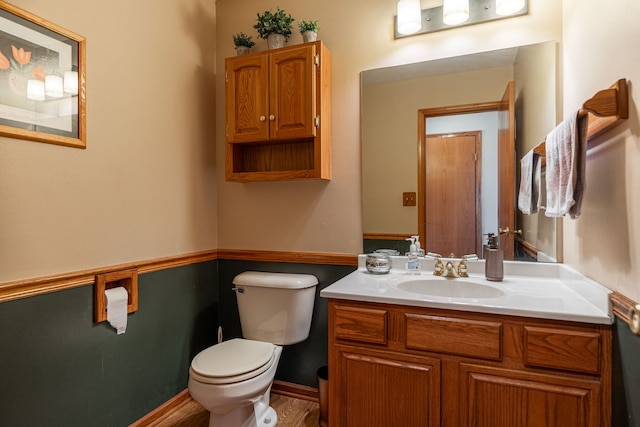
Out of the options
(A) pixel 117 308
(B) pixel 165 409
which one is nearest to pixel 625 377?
(A) pixel 117 308

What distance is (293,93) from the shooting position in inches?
73.6

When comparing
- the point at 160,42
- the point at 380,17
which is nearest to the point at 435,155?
the point at 380,17

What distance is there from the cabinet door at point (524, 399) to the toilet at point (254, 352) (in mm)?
894

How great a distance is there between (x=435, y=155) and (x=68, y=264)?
1.82m

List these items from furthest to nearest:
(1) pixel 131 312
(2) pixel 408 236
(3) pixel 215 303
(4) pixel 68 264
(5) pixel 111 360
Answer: (3) pixel 215 303, (2) pixel 408 236, (1) pixel 131 312, (5) pixel 111 360, (4) pixel 68 264

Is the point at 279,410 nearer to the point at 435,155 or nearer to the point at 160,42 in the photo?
the point at 435,155

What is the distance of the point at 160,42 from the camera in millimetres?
1909

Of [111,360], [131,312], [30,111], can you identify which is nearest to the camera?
[30,111]

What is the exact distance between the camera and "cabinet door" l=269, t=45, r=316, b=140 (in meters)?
1.83

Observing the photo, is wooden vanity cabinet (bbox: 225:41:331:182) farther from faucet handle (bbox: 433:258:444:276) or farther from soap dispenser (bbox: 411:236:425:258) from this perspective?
faucet handle (bbox: 433:258:444:276)

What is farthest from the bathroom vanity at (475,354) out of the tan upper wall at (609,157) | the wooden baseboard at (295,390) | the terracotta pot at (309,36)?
the terracotta pot at (309,36)

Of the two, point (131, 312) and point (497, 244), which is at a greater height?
point (497, 244)

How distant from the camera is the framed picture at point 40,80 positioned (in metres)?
1.25

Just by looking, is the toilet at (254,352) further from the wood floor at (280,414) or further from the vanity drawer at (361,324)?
the vanity drawer at (361,324)
